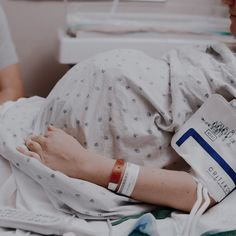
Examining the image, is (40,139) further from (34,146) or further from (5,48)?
(5,48)

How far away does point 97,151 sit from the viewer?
2.94 feet

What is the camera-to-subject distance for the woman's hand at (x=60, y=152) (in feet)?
2.72

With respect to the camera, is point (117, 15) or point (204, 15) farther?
point (204, 15)

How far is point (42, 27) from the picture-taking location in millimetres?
1764

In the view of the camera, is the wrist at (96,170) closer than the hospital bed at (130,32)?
Yes

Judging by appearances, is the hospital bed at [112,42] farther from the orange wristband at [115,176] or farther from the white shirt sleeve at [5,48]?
the orange wristband at [115,176]

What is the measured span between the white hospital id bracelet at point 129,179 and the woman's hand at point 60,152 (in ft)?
0.27

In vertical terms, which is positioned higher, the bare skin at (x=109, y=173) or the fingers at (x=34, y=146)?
the fingers at (x=34, y=146)

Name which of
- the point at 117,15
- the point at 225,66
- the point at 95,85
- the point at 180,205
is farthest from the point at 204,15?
the point at 180,205

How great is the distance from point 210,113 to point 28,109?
0.50 m

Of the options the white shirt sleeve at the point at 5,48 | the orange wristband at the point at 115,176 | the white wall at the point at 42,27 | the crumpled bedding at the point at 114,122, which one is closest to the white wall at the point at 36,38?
the white wall at the point at 42,27

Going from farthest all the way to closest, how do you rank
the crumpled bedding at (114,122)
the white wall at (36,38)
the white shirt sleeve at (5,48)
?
the white wall at (36,38) → the white shirt sleeve at (5,48) → the crumpled bedding at (114,122)

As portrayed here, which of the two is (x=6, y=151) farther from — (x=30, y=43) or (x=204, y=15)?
(x=204, y=15)

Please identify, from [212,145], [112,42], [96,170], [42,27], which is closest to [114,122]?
[96,170]
